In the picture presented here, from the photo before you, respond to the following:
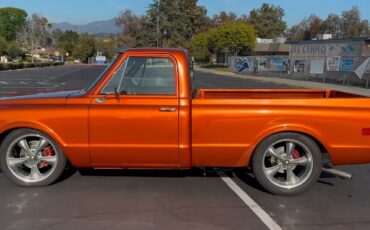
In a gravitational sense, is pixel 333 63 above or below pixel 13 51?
above

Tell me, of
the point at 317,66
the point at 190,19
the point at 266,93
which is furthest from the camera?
the point at 190,19

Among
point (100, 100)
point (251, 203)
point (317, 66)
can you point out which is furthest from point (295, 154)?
point (317, 66)

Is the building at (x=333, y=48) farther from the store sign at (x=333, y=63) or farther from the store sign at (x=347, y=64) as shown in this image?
the store sign at (x=347, y=64)

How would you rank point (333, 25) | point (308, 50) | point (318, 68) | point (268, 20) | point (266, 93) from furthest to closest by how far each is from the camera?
point (268, 20) < point (333, 25) < point (308, 50) < point (318, 68) < point (266, 93)

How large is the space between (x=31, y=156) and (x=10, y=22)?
557 feet

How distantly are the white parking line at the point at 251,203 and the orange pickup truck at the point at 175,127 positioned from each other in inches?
12.6

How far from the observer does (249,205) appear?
5.34 m

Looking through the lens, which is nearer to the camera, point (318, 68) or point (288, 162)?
point (288, 162)

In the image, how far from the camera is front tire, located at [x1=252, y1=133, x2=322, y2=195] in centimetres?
559

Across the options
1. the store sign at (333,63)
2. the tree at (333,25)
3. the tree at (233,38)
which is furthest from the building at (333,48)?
the tree at (333,25)

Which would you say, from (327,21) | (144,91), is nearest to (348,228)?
(144,91)

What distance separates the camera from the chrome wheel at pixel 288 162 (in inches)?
222

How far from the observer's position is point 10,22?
16250 cm

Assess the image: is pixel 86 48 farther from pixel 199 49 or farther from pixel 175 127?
Answer: pixel 175 127
